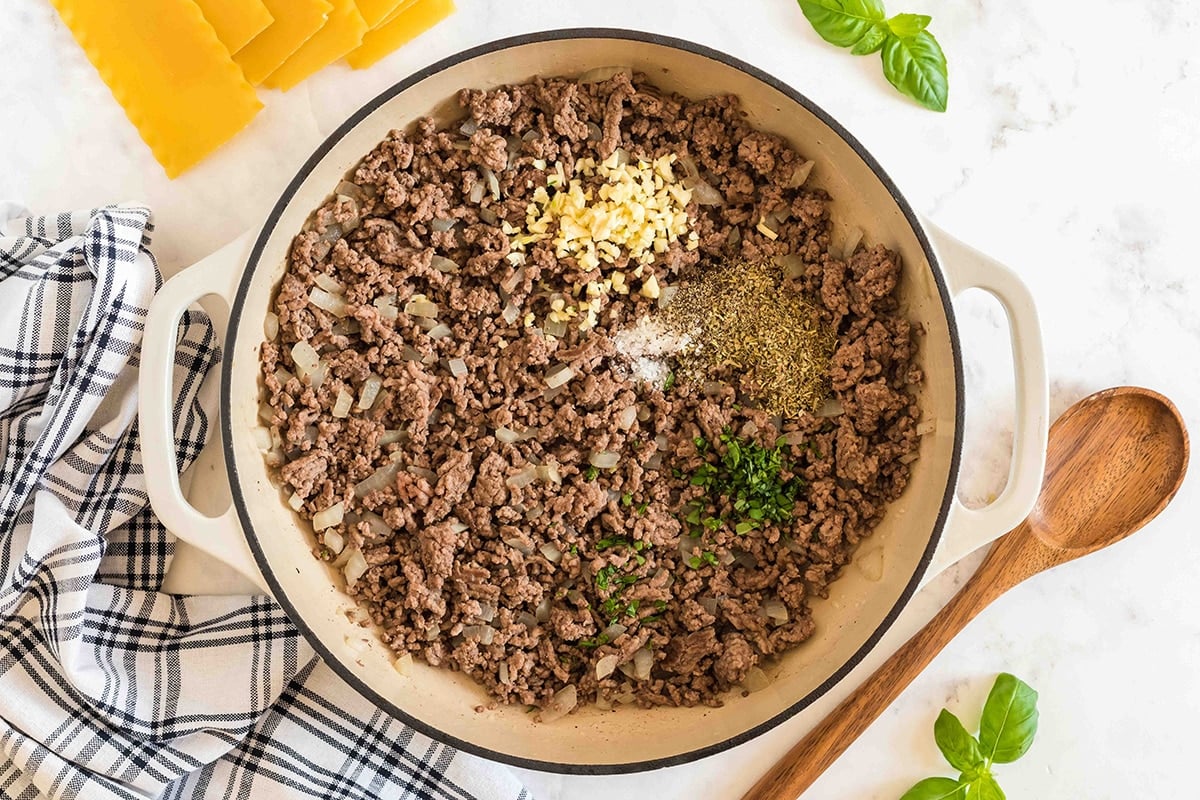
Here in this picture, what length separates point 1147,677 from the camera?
2.25 m

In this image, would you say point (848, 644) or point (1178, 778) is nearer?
point (848, 644)

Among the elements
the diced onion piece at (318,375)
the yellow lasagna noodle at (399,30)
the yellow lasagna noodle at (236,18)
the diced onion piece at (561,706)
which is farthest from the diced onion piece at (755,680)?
the yellow lasagna noodle at (236,18)

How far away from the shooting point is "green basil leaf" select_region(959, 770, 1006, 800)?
214 centimetres

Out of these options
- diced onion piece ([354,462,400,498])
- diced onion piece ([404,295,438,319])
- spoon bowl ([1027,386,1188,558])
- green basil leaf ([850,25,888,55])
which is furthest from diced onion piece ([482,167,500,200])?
spoon bowl ([1027,386,1188,558])

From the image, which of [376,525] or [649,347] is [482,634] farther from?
[649,347]

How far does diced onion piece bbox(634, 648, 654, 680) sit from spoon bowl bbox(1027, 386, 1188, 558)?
0.85 metres

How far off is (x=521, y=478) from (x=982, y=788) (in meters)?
1.17

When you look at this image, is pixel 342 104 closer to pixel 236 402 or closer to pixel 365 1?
pixel 365 1

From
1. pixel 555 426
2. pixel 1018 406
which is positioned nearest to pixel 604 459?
pixel 555 426

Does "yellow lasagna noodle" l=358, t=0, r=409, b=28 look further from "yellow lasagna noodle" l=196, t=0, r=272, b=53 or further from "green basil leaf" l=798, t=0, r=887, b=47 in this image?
"green basil leaf" l=798, t=0, r=887, b=47

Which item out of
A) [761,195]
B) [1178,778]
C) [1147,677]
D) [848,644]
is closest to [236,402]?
[761,195]

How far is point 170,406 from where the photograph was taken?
6.12 feet

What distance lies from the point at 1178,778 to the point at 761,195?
158 centimetres

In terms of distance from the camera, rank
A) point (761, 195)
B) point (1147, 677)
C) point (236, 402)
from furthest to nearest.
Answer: point (1147, 677), point (761, 195), point (236, 402)
